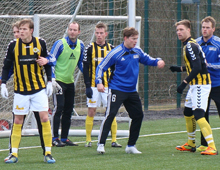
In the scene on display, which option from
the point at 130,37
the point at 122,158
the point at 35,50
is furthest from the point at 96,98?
the point at 35,50

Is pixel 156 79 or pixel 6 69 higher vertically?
pixel 6 69

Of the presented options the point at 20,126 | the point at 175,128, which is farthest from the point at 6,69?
the point at 175,128

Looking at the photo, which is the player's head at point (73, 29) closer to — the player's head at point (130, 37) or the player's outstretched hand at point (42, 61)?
Result: the player's head at point (130, 37)

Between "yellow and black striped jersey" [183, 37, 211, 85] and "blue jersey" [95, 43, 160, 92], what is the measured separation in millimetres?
483

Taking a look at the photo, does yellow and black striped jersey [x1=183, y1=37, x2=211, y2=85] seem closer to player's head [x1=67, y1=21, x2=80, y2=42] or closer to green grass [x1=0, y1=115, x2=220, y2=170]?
green grass [x1=0, y1=115, x2=220, y2=170]

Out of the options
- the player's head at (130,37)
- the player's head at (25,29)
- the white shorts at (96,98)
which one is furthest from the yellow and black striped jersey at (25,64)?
the white shorts at (96,98)

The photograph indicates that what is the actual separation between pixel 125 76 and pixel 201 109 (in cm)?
115

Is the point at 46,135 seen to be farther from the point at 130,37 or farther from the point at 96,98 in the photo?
the point at 96,98

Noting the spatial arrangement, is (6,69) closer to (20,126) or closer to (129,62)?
(20,126)

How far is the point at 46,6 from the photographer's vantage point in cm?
1037

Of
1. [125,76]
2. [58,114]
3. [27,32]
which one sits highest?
[27,32]

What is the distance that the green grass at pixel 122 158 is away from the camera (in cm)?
608

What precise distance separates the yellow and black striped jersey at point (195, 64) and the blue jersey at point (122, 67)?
483mm

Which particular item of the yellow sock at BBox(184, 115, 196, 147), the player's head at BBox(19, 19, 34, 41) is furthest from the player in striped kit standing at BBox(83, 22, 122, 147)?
the player's head at BBox(19, 19, 34, 41)
